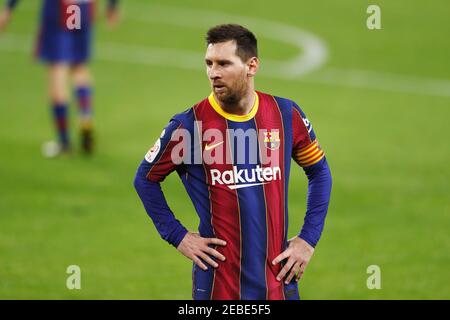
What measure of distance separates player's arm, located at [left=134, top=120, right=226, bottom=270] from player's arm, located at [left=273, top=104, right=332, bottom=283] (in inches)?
15.5

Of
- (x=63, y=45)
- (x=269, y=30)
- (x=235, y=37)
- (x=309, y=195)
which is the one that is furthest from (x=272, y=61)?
(x=235, y=37)

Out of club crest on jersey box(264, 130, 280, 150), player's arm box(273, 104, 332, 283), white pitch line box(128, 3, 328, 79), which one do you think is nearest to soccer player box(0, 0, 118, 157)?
white pitch line box(128, 3, 328, 79)

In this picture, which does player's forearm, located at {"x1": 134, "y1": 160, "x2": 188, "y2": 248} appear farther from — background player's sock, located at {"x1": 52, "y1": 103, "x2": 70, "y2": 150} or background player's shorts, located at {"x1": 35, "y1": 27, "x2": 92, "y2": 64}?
background player's shorts, located at {"x1": 35, "y1": 27, "x2": 92, "y2": 64}

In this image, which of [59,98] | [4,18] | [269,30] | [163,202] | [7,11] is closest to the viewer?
→ [163,202]

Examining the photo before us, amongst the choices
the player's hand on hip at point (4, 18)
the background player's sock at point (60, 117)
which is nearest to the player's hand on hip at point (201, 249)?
the player's hand on hip at point (4, 18)

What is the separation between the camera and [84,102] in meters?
12.2

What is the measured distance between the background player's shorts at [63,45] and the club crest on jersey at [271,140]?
6.91m

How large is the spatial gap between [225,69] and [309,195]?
95 cm

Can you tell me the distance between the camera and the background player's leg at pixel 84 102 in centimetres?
1223

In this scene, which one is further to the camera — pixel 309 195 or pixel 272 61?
pixel 272 61

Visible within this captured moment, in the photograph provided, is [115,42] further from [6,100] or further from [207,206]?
[207,206]

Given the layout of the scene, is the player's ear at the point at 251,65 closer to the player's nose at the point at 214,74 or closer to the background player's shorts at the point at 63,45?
the player's nose at the point at 214,74

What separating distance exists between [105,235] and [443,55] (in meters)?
9.02

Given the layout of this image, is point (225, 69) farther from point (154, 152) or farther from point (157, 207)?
point (157, 207)
